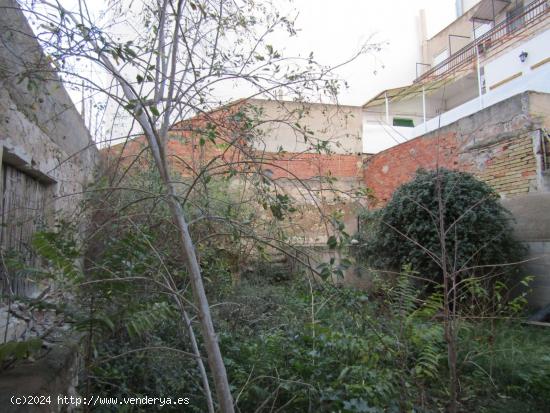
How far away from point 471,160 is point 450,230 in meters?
3.52

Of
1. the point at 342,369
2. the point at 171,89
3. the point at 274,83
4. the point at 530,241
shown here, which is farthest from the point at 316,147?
Answer: the point at 530,241

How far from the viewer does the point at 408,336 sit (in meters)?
3.55

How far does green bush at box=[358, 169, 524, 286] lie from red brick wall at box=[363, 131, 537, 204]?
521mm

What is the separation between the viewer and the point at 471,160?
8430 mm

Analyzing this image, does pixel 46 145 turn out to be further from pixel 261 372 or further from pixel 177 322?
pixel 261 372

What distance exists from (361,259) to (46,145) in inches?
201

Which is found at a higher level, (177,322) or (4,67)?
(4,67)

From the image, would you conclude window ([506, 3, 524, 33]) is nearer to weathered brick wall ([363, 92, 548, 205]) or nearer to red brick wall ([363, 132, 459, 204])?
red brick wall ([363, 132, 459, 204])

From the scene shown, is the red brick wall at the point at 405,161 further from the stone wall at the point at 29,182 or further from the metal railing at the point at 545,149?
the stone wall at the point at 29,182

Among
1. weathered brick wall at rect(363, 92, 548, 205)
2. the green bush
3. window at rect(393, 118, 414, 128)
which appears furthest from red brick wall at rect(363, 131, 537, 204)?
window at rect(393, 118, 414, 128)

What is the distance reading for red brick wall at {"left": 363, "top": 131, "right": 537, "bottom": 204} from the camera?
719 cm

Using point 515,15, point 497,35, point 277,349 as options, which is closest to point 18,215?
point 277,349

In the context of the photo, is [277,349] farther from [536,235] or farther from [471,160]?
[471,160]

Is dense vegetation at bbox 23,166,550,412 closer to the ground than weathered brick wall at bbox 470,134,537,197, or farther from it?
closer to the ground
